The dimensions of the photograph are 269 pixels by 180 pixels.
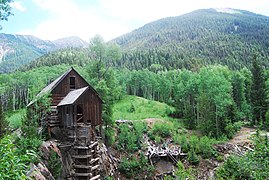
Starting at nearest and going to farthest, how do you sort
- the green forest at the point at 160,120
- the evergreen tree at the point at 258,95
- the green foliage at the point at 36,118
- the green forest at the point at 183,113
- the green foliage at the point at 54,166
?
the green forest at the point at 160,120 < the green foliage at the point at 54,166 < the green foliage at the point at 36,118 < the green forest at the point at 183,113 < the evergreen tree at the point at 258,95

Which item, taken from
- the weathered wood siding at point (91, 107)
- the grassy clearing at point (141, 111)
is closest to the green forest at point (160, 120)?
the grassy clearing at point (141, 111)

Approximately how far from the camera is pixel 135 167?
1019 inches

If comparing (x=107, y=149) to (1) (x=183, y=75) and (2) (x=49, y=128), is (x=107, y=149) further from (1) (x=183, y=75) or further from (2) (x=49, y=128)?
(1) (x=183, y=75)

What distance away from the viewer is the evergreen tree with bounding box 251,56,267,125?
39.5 metres

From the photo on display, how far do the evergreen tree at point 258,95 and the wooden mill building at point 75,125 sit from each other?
29615mm

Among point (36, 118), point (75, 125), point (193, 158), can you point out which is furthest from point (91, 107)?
point (193, 158)

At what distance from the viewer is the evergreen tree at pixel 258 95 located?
39.5 m

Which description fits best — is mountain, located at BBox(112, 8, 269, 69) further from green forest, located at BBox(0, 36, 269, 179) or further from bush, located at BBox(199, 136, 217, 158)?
bush, located at BBox(199, 136, 217, 158)

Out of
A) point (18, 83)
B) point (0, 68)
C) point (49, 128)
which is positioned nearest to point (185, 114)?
point (49, 128)

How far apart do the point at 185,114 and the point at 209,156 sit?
1116 cm

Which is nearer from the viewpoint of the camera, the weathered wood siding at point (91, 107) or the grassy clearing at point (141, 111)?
the weathered wood siding at point (91, 107)

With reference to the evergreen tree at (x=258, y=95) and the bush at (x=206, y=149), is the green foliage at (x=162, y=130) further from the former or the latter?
the evergreen tree at (x=258, y=95)

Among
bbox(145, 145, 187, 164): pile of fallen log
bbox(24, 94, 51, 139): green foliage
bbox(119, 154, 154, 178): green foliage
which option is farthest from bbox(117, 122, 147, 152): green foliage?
bbox(24, 94, 51, 139): green foliage

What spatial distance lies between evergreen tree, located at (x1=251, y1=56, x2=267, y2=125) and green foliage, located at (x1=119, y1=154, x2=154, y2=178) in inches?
909
